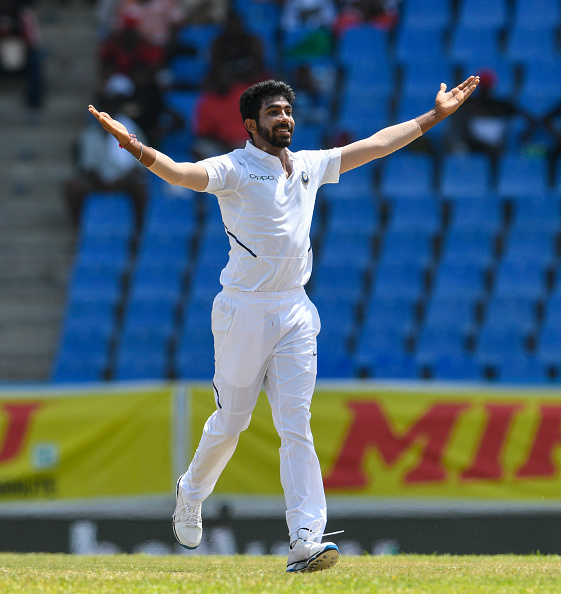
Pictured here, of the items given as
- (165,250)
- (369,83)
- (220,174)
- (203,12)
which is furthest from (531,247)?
(220,174)

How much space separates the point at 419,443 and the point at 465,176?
5.70m

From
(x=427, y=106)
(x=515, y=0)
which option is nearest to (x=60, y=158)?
(x=427, y=106)

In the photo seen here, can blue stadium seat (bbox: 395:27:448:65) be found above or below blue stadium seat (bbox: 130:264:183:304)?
above

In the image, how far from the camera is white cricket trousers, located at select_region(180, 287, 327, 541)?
5.80 metres

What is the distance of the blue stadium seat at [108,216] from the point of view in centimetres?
1347

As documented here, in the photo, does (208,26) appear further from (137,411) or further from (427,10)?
(137,411)

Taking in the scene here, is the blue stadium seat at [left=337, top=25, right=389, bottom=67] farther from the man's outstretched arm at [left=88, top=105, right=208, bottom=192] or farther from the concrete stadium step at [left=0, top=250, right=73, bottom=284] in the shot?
the man's outstretched arm at [left=88, top=105, right=208, bottom=192]

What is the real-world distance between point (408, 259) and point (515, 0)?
4.86 metres

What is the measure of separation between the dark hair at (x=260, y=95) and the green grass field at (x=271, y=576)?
2.49m

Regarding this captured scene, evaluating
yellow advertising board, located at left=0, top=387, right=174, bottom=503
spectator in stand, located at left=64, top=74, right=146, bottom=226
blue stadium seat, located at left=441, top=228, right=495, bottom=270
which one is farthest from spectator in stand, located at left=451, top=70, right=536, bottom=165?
yellow advertising board, located at left=0, top=387, right=174, bottom=503

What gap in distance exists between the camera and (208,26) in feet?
52.9

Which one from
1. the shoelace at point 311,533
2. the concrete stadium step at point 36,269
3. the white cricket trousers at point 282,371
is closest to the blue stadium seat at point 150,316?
the concrete stadium step at point 36,269

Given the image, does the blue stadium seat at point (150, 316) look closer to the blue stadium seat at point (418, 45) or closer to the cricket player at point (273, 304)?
the blue stadium seat at point (418, 45)

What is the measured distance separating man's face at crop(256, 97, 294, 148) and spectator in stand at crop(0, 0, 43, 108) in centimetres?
1058
